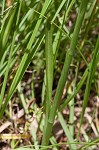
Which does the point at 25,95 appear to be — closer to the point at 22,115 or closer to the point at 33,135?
the point at 22,115

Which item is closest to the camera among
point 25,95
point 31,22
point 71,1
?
point 71,1

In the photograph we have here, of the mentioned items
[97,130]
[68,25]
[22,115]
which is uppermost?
[68,25]

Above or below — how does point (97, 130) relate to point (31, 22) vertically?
below

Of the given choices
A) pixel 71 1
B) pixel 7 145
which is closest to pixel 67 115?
pixel 7 145

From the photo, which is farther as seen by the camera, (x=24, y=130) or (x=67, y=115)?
(x=67, y=115)

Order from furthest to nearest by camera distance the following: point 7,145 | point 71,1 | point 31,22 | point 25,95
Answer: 1. point 25,95
2. point 7,145
3. point 31,22
4. point 71,1

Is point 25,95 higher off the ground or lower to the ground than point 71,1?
lower

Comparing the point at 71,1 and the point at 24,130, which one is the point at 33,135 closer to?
the point at 24,130

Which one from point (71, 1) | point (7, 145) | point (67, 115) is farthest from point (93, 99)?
point (71, 1)

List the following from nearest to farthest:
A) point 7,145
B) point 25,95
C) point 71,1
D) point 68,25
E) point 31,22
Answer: point 71,1 → point 31,22 → point 7,145 → point 25,95 → point 68,25
